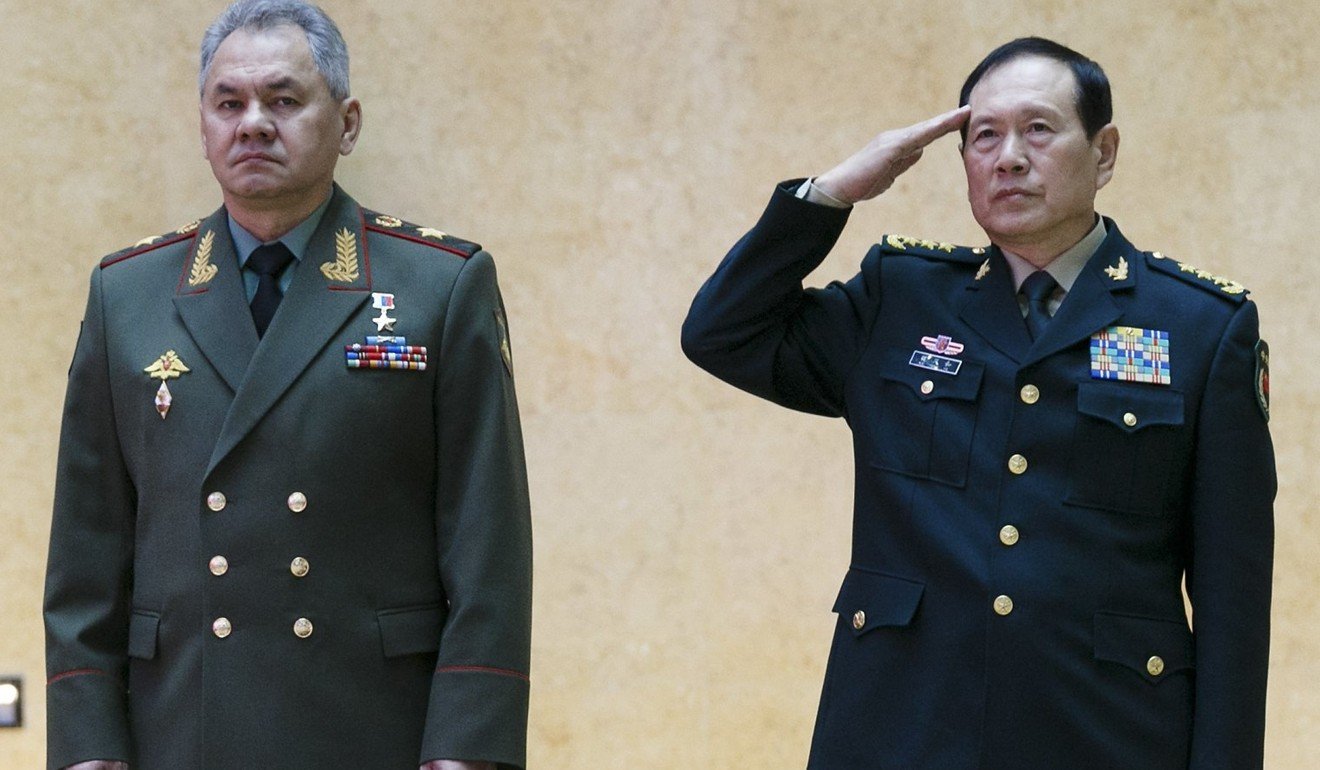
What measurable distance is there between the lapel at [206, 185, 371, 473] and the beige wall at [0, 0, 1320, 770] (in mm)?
1705

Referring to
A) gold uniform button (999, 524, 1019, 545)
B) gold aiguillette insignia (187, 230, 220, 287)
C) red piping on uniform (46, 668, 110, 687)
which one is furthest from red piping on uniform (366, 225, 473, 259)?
gold uniform button (999, 524, 1019, 545)

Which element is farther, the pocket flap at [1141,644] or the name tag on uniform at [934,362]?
the name tag on uniform at [934,362]

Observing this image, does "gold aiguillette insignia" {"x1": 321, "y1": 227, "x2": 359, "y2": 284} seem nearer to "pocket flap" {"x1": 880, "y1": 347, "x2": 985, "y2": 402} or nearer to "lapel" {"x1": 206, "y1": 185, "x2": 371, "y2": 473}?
"lapel" {"x1": 206, "y1": 185, "x2": 371, "y2": 473}

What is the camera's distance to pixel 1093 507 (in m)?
2.29

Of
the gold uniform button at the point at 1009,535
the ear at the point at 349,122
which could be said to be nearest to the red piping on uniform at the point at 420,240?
the ear at the point at 349,122

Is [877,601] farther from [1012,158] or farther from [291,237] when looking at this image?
[291,237]

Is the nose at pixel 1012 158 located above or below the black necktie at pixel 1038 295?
above

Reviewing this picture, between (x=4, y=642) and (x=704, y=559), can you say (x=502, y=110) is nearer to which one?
(x=704, y=559)

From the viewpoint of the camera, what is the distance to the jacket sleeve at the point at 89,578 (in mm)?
2387

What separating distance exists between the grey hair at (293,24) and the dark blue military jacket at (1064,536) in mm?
877

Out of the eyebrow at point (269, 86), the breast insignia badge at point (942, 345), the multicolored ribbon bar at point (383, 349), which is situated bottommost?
the multicolored ribbon bar at point (383, 349)

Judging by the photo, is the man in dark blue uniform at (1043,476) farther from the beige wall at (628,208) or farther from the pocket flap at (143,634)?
the beige wall at (628,208)

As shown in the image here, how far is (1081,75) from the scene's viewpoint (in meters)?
2.41

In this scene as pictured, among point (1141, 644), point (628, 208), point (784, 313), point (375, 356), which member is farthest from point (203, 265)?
point (628, 208)
